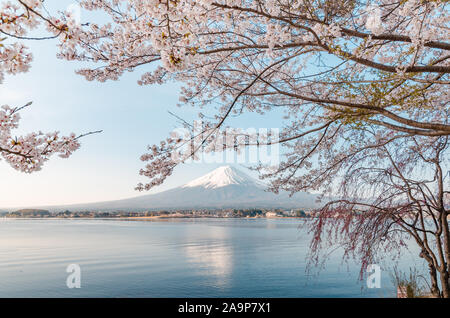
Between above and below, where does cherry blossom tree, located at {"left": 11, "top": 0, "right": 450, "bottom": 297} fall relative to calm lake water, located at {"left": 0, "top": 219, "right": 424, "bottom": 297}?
above

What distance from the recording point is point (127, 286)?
9.88m

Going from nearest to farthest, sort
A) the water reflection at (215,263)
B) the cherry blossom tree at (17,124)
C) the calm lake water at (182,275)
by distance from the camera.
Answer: the cherry blossom tree at (17,124)
the calm lake water at (182,275)
the water reflection at (215,263)

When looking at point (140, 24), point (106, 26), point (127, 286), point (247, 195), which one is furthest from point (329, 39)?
point (247, 195)

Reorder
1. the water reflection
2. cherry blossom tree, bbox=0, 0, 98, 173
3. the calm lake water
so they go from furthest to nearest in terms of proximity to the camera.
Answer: the water reflection, the calm lake water, cherry blossom tree, bbox=0, 0, 98, 173

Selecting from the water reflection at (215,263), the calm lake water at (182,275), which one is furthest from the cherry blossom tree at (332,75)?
the water reflection at (215,263)

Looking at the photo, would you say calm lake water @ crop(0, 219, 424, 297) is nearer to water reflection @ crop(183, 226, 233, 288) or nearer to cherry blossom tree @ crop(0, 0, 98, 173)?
water reflection @ crop(183, 226, 233, 288)

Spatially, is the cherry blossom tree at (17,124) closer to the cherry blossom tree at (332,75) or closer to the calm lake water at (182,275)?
the cherry blossom tree at (332,75)

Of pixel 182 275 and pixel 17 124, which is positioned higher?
pixel 17 124

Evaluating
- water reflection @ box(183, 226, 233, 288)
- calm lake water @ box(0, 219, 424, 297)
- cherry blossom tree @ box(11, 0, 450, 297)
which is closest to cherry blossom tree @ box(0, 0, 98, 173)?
cherry blossom tree @ box(11, 0, 450, 297)

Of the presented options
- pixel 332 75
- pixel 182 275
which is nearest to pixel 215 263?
pixel 182 275

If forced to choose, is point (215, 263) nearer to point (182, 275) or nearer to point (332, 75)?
point (182, 275)
